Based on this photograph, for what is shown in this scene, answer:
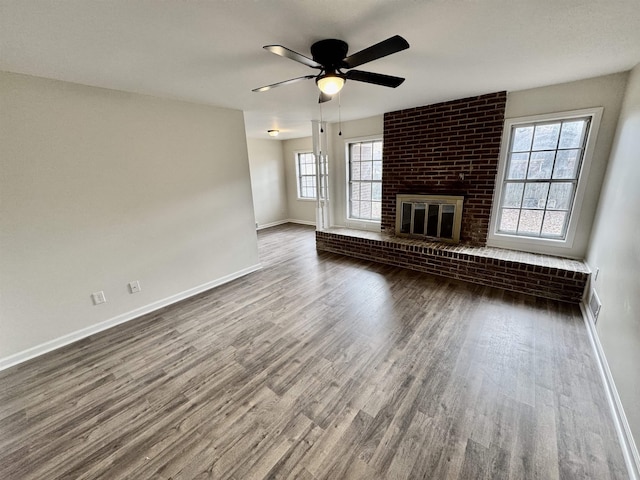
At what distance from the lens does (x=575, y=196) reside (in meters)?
3.00

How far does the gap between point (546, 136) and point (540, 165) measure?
34 centimetres

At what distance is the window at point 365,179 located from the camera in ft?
16.1

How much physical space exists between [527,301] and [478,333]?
1050mm

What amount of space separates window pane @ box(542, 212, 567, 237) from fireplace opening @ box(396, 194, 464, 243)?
98 cm

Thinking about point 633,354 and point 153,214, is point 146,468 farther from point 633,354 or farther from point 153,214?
point 633,354

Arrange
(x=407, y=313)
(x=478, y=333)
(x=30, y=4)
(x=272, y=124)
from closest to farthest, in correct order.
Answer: (x=30, y=4), (x=478, y=333), (x=407, y=313), (x=272, y=124)

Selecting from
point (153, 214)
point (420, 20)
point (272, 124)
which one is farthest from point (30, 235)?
point (272, 124)

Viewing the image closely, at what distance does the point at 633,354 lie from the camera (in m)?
1.50

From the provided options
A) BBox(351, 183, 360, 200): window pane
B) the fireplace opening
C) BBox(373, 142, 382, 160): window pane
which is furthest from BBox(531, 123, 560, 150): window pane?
BBox(351, 183, 360, 200): window pane

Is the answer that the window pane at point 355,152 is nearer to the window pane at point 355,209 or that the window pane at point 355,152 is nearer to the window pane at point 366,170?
the window pane at point 366,170

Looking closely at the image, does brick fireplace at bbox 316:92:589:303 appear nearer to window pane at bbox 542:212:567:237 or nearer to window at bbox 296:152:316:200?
window pane at bbox 542:212:567:237

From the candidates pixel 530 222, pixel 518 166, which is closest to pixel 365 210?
pixel 518 166

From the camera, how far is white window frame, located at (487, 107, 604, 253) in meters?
2.81

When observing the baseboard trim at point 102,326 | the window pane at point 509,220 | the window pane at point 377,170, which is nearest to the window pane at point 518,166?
the window pane at point 509,220
